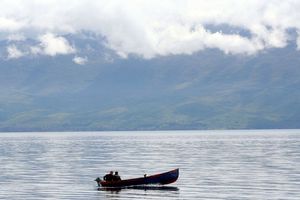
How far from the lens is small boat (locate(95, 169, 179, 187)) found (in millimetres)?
109625

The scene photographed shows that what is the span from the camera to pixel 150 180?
10975 cm

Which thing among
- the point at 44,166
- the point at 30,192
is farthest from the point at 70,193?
the point at 44,166

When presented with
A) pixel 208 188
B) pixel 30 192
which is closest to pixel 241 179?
→ pixel 208 188

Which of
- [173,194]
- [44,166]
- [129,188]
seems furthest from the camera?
[44,166]

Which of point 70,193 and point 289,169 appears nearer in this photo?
point 70,193

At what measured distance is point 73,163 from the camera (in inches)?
6668

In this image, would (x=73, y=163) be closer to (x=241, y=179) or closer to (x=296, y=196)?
(x=241, y=179)

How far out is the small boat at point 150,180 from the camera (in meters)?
110

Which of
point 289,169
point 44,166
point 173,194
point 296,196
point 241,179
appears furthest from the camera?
point 44,166

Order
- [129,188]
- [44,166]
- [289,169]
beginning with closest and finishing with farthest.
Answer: [129,188] → [289,169] → [44,166]

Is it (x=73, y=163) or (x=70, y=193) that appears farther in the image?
(x=73, y=163)

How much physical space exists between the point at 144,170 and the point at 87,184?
101 feet

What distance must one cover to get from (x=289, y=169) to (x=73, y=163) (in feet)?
172

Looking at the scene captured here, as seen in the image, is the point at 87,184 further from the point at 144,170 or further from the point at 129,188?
the point at 144,170
